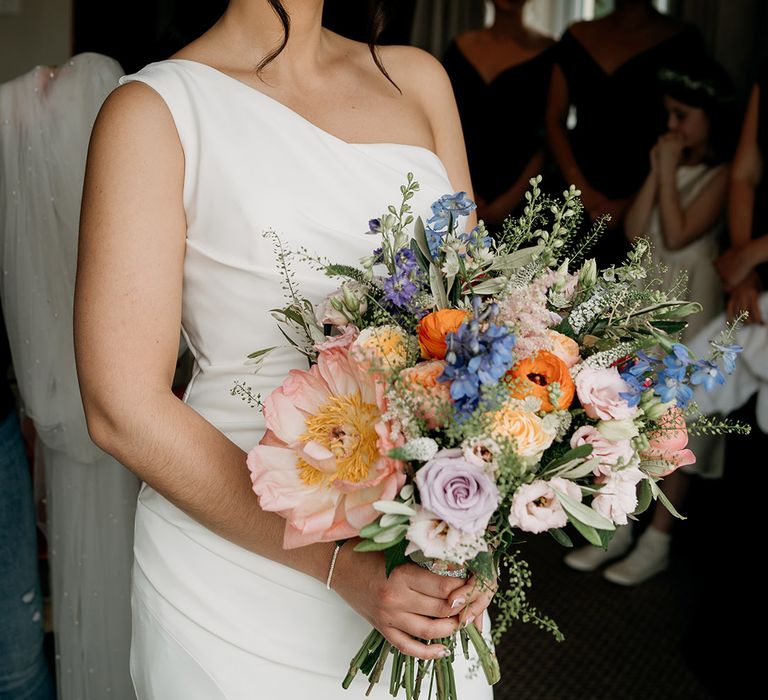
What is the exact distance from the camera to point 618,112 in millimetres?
3967

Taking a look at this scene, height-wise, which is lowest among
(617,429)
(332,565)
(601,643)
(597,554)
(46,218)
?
(597,554)

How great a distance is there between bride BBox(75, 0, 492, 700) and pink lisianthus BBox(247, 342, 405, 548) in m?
0.14

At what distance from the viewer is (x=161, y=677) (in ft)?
4.44

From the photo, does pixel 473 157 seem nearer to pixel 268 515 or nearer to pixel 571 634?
pixel 571 634

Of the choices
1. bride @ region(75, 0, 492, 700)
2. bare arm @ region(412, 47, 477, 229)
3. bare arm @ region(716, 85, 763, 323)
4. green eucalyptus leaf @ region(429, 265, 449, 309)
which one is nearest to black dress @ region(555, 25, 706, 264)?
bare arm @ region(716, 85, 763, 323)

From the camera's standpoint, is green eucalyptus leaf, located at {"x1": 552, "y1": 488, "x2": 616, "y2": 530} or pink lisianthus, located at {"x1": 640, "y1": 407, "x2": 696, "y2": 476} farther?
pink lisianthus, located at {"x1": 640, "y1": 407, "x2": 696, "y2": 476}

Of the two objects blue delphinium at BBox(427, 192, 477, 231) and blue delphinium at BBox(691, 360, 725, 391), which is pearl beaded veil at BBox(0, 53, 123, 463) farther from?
blue delphinium at BBox(691, 360, 725, 391)

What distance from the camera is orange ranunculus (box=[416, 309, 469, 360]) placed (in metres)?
1.02

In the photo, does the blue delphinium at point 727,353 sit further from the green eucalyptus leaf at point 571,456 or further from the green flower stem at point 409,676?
the green flower stem at point 409,676

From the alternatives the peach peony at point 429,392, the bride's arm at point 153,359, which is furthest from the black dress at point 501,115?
the peach peony at point 429,392

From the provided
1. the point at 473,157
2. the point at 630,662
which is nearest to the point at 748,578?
the point at 630,662

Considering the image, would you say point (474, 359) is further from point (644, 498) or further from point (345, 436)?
point (644, 498)

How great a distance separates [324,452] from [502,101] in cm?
340

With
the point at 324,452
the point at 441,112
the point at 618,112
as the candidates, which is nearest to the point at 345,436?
the point at 324,452
